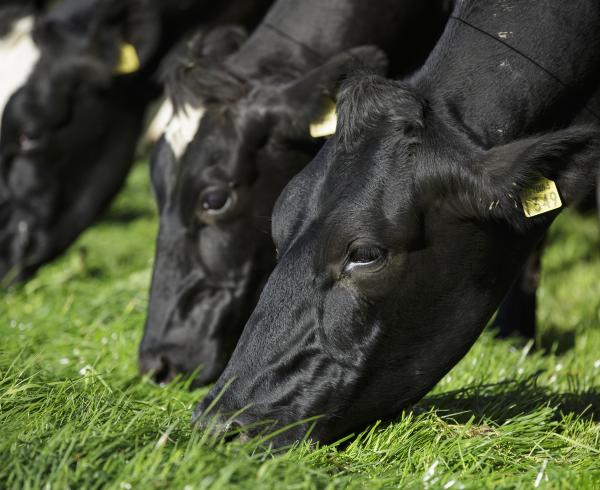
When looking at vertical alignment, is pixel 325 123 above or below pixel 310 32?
below

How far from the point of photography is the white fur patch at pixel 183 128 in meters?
4.23

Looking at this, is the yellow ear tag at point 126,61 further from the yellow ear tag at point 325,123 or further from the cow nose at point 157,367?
Result: the cow nose at point 157,367

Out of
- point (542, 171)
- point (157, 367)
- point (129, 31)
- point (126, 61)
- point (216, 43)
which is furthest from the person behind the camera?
point (129, 31)

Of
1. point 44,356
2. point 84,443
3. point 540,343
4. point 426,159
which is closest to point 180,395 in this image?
point 44,356

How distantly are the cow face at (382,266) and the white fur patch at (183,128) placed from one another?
4.76 feet

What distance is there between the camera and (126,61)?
19.4 feet

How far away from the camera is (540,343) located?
4.75 m

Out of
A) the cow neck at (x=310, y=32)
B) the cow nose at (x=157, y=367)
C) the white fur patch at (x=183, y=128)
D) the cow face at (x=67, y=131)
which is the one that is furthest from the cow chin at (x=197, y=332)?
the cow face at (x=67, y=131)

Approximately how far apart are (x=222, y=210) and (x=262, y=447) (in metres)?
1.74

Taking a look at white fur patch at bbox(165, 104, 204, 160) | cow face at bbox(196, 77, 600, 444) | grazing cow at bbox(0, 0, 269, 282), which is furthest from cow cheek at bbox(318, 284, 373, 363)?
grazing cow at bbox(0, 0, 269, 282)

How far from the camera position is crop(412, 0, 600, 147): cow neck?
9.55ft

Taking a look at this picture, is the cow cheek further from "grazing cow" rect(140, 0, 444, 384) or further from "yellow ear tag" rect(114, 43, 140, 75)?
"yellow ear tag" rect(114, 43, 140, 75)

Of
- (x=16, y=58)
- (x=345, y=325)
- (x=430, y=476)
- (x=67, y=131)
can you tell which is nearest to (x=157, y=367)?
(x=345, y=325)

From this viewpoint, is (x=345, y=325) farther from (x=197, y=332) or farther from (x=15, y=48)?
(x=15, y=48)
